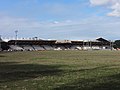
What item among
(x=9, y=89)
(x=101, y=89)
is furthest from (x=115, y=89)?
(x=9, y=89)

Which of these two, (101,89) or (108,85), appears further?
(108,85)

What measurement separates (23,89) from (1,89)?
3.71 feet

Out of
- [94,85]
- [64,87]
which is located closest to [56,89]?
[64,87]

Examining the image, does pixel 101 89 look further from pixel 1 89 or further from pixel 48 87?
pixel 1 89

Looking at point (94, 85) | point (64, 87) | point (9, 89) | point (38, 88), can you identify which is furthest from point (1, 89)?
point (94, 85)

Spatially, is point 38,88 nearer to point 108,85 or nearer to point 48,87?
point 48,87

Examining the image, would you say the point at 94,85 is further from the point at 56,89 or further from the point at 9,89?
the point at 9,89

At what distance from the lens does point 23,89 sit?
17344 millimetres

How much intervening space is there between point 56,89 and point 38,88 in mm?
1104

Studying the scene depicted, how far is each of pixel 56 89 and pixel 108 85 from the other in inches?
98.2

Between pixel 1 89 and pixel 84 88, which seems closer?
pixel 84 88

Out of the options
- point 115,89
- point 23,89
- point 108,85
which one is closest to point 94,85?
point 108,85

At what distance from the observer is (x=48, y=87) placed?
57.8 feet

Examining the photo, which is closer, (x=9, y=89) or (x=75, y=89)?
(x=75, y=89)
